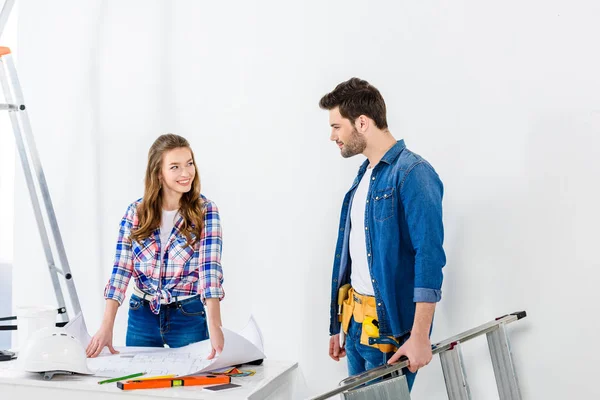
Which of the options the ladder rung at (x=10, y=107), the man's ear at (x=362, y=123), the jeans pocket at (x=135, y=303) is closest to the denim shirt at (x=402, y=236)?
the man's ear at (x=362, y=123)

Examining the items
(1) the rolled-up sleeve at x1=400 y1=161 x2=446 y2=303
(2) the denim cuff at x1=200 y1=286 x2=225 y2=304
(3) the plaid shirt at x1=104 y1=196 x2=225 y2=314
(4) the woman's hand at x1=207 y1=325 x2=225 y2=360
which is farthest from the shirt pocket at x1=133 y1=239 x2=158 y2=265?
(1) the rolled-up sleeve at x1=400 y1=161 x2=446 y2=303

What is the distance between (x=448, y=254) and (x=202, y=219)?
0.85m

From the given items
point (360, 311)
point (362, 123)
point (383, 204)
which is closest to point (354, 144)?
point (362, 123)

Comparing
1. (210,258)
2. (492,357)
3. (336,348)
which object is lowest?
(492,357)

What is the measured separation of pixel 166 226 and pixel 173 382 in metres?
0.60

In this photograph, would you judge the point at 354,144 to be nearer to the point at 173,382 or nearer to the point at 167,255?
the point at 167,255

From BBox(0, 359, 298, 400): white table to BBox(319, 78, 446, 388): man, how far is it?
12.1 inches

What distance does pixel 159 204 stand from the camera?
7.63 feet

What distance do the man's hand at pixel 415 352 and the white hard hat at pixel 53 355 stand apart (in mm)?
896

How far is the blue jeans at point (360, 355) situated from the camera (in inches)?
77.7

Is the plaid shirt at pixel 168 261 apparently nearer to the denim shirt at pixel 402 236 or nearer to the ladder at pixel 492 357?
the denim shirt at pixel 402 236

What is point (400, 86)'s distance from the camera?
2.41 m

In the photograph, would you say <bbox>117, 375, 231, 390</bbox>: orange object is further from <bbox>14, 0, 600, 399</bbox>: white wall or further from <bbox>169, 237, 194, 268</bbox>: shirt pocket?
<bbox>14, 0, 600, 399</bbox>: white wall

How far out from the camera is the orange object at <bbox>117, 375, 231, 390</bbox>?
1833 mm
